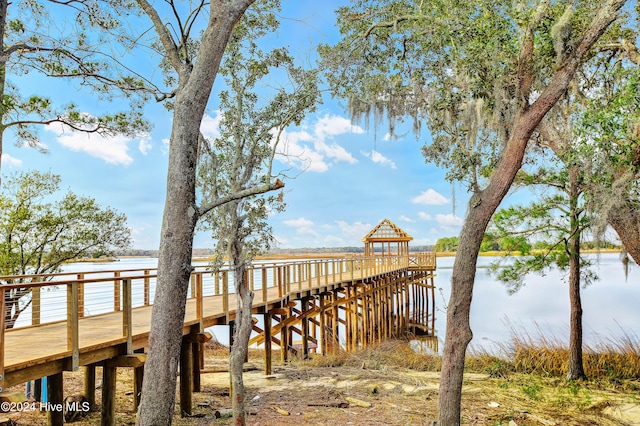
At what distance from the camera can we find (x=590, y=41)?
20.2 ft

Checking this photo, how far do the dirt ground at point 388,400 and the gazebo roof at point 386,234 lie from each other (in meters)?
20.8

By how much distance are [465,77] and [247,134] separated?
381 cm

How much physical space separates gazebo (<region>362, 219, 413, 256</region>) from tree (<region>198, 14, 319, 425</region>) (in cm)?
2335

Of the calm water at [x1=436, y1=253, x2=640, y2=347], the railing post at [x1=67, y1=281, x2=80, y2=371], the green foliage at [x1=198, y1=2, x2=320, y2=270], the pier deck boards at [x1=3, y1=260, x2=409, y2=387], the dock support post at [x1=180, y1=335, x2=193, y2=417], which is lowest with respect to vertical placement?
the calm water at [x1=436, y1=253, x2=640, y2=347]

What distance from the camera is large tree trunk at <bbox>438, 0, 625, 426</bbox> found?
575 cm

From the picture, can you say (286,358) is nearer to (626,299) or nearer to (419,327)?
(419,327)

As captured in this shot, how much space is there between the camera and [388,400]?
802 cm

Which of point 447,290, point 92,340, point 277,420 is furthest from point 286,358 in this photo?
Answer: point 447,290

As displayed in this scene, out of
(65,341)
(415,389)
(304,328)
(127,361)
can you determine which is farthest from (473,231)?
(304,328)

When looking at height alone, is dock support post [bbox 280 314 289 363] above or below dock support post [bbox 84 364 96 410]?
below

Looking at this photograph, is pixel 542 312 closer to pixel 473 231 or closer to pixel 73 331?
pixel 473 231

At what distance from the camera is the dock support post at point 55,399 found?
557cm

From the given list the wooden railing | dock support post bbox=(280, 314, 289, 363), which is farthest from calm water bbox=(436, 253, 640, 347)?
dock support post bbox=(280, 314, 289, 363)

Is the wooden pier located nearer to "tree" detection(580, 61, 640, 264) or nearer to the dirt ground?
the dirt ground
